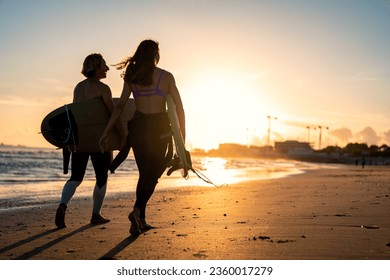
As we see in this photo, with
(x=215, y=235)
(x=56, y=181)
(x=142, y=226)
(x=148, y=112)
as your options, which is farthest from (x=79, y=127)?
(x=56, y=181)

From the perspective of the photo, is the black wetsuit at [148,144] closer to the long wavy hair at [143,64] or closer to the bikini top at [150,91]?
the bikini top at [150,91]

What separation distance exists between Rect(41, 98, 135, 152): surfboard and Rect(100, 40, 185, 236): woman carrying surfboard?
2.67 ft

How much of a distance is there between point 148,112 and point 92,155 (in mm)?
1196

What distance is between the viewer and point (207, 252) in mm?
3832

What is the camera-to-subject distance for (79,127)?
5.55 m

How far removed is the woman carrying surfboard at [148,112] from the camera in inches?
187

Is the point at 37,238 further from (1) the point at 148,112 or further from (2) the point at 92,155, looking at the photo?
(1) the point at 148,112

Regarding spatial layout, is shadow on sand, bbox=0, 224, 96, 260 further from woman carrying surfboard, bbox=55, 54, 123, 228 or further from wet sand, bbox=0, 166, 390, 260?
woman carrying surfboard, bbox=55, 54, 123, 228

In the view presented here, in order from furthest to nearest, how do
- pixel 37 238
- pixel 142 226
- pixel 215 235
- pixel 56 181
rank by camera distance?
pixel 56 181 < pixel 142 226 < pixel 37 238 < pixel 215 235

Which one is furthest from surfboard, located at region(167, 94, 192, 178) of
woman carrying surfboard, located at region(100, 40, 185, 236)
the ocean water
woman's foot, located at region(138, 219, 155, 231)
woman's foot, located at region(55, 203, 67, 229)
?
woman's foot, located at region(55, 203, 67, 229)

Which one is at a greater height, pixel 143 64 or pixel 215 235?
pixel 143 64
